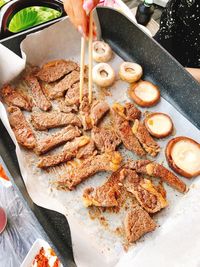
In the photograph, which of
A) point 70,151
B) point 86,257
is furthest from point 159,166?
point 86,257

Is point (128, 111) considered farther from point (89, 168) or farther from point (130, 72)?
point (89, 168)

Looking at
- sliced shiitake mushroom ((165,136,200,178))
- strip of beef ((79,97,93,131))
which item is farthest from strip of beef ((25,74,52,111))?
sliced shiitake mushroom ((165,136,200,178))

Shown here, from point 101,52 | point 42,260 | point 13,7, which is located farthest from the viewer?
point 101,52

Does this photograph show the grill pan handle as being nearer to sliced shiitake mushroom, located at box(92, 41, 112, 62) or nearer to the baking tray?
the baking tray

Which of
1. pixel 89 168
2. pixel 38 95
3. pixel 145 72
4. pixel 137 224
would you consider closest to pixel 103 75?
pixel 145 72

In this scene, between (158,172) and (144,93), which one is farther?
(144,93)

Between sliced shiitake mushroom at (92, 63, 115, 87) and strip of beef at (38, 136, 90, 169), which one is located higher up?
sliced shiitake mushroom at (92, 63, 115, 87)

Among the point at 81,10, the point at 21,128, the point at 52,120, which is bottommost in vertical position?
the point at 21,128
